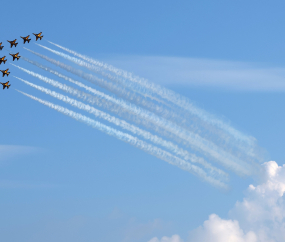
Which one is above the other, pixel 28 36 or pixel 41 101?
pixel 28 36

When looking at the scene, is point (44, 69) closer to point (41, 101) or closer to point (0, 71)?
point (41, 101)

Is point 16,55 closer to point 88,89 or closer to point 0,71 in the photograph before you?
point 0,71

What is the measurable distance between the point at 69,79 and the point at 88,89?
197 inches

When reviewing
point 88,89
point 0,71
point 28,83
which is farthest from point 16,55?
point 88,89

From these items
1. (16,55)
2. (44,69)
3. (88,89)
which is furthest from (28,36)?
(88,89)

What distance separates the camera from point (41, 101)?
12056 centimetres

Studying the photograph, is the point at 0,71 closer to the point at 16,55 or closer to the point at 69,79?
the point at 16,55

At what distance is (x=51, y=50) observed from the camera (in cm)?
11762

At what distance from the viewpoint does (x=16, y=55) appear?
139 meters

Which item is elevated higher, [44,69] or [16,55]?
[16,55]

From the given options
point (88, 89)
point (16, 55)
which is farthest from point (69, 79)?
point (16, 55)

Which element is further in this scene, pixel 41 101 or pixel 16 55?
pixel 16 55

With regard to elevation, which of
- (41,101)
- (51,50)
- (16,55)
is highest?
(16,55)

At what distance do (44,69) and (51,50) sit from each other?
556 centimetres
